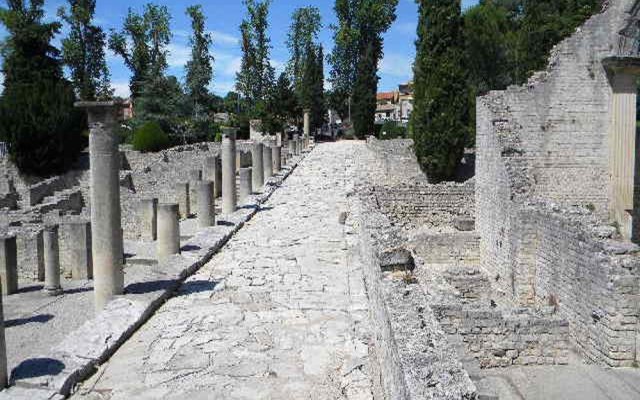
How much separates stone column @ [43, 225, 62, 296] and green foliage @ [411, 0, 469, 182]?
48.7 feet

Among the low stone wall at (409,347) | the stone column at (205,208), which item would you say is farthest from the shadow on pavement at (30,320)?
the low stone wall at (409,347)

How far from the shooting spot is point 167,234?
9.43 meters

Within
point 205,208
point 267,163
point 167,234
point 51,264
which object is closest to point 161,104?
point 267,163

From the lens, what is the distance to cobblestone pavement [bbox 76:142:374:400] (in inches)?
193

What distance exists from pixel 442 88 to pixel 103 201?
19.2 metres

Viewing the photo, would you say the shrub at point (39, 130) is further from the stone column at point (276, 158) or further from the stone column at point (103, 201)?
the stone column at point (103, 201)

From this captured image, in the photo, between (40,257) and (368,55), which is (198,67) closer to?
(368,55)

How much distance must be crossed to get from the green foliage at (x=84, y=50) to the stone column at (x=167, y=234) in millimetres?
39919

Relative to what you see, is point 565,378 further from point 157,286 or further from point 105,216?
point 105,216

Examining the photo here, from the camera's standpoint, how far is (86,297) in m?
12.6

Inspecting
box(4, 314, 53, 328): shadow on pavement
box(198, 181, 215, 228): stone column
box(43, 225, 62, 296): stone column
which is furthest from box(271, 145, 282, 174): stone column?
box(4, 314, 53, 328): shadow on pavement

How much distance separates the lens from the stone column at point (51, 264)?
1312cm

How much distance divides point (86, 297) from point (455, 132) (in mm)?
15721

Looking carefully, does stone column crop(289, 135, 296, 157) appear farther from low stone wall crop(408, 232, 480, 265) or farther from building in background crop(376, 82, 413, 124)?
building in background crop(376, 82, 413, 124)
